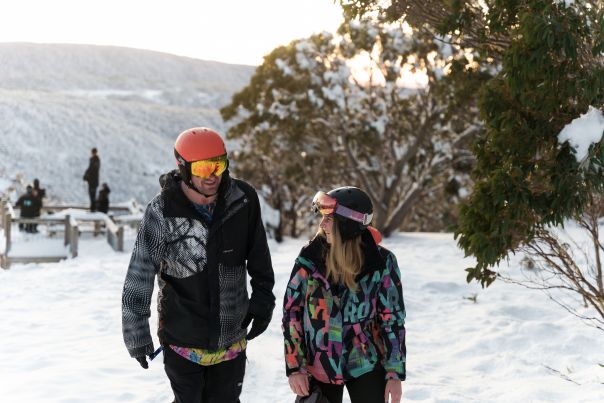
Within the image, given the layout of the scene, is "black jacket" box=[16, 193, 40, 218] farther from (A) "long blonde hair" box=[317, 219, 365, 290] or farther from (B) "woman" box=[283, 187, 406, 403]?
(A) "long blonde hair" box=[317, 219, 365, 290]

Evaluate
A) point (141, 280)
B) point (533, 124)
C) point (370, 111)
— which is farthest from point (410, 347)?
point (370, 111)

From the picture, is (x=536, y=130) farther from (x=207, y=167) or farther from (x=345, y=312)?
(x=207, y=167)

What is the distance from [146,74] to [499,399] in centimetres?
8888

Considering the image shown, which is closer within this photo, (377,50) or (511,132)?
(511,132)

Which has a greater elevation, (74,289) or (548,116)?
(548,116)

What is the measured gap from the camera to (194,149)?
2.98m

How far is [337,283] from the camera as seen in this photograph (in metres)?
2.92

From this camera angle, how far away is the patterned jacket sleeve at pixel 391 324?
291 cm

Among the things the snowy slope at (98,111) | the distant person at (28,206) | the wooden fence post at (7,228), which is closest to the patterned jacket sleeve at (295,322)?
the wooden fence post at (7,228)

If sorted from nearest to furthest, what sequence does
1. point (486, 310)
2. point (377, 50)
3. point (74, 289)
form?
point (486, 310) → point (74, 289) → point (377, 50)

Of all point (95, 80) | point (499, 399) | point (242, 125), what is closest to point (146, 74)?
point (95, 80)

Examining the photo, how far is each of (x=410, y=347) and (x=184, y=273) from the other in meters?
5.26

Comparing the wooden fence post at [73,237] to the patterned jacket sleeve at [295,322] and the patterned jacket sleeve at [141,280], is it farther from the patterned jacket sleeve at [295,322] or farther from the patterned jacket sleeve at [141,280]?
the patterned jacket sleeve at [295,322]

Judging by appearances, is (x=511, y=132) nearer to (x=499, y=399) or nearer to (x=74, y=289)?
(x=499, y=399)
